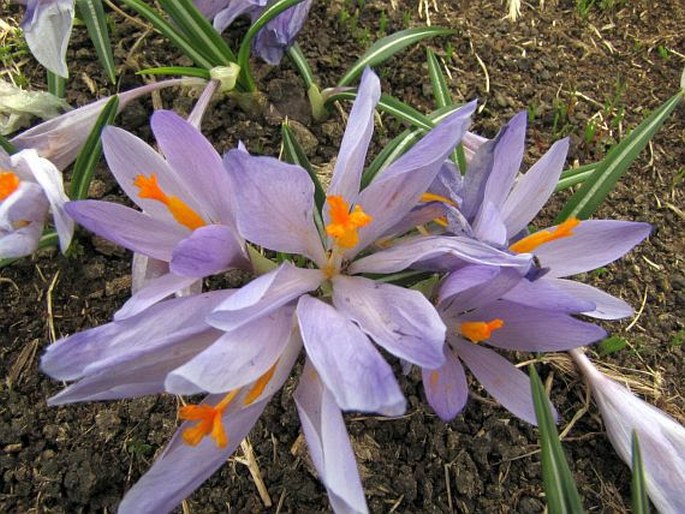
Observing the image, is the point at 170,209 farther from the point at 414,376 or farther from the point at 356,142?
the point at 414,376

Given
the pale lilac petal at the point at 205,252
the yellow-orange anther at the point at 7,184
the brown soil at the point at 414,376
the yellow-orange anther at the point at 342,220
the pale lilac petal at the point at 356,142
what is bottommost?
the brown soil at the point at 414,376

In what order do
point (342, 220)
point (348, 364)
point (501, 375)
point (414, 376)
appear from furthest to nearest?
1. point (414, 376)
2. point (501, 375)
3. point (342, 220)
4. point (348, 364)

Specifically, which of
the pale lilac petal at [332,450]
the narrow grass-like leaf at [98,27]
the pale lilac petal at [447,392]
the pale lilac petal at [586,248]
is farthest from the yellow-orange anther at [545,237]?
the narrow grass-like leaf at [98,27]

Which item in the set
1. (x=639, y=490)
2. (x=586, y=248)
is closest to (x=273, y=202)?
(x=586, y=248)

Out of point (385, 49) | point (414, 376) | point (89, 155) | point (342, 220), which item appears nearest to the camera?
point (342, 220)

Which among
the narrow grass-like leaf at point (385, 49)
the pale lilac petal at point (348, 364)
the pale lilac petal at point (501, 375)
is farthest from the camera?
the narrow grass-like leaf at point (385, 49)

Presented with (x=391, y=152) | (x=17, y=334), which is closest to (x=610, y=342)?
(x=391, y=152)

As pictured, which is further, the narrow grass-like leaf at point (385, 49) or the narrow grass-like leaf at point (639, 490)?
the narrow grass-like leaf at point (385, 49)

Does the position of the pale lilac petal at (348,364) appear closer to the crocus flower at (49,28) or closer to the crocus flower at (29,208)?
the crocus flower at (29,208)
